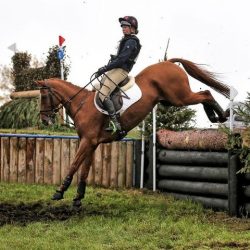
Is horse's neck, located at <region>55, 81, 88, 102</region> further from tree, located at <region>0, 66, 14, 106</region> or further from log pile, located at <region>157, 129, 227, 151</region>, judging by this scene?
tree, located at <region>0, 66, 14, 106</region>

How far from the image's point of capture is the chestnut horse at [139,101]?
907 centimetres

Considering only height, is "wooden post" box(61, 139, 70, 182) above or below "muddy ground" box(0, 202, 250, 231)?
above

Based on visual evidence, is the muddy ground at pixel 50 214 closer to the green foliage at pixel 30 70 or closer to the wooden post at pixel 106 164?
the wooden post at pixel 106 164

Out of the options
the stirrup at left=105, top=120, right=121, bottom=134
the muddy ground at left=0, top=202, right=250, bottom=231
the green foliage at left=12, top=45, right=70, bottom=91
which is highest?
the green foliage at left=12, top=45, right=70, bottom=91

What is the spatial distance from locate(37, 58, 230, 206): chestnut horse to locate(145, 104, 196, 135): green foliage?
2404 millimetres

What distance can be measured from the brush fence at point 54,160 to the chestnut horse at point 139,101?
2.62 metres

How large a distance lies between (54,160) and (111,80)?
12.8 ft

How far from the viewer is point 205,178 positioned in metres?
9.37

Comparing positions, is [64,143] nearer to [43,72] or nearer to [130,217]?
[130,217]

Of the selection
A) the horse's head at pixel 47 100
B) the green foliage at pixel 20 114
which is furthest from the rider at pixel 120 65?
the green foliage at pixel 20 114

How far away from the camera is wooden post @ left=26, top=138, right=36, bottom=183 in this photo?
12.4m

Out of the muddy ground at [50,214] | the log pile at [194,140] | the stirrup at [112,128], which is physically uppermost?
the stirrup at [112,128]

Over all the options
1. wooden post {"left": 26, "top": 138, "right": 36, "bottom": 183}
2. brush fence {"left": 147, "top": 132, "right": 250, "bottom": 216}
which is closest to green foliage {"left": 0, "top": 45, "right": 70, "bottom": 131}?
wooden post {"left": 26, "top": 138, "right": 36, "bottom": 183}

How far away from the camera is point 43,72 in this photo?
990 inches
